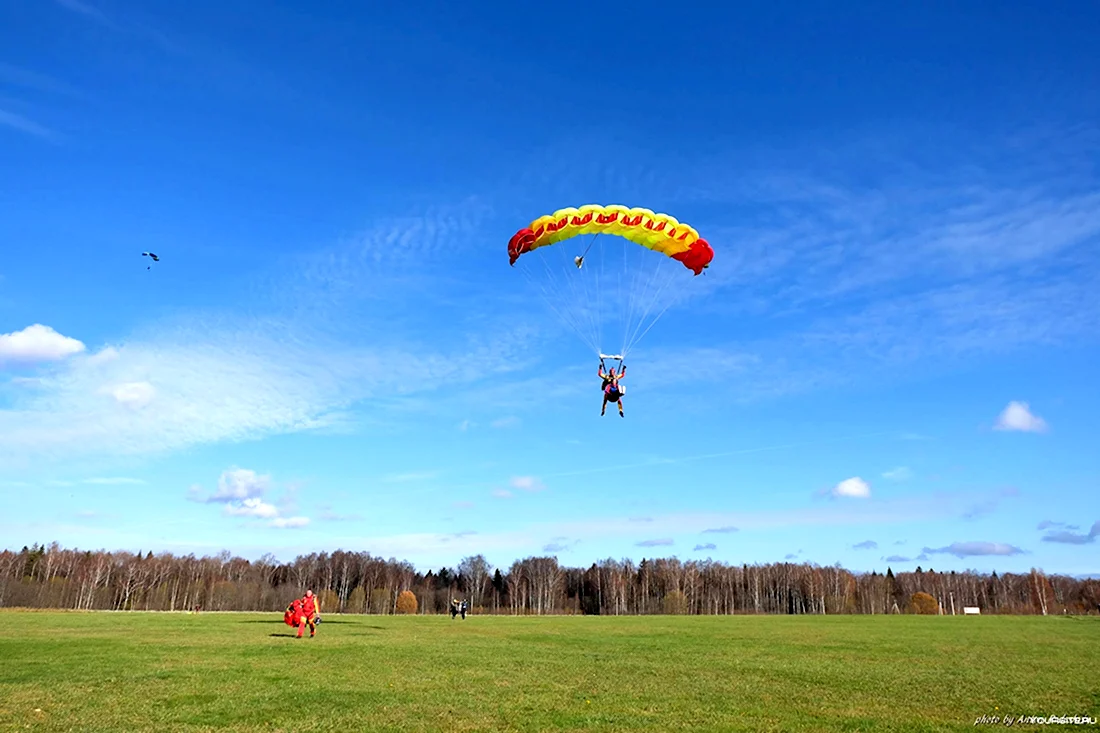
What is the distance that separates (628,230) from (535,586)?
4000 inches

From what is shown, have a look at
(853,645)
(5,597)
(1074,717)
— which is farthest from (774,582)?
(1074,717)

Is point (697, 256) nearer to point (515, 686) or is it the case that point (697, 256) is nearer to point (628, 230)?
point (628, 230)

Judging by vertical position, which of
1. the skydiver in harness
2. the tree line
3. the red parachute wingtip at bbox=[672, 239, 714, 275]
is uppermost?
the red parachute wingtip at bbox=[672, 239, 714, 275]

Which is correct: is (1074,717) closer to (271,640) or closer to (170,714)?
(170,714)

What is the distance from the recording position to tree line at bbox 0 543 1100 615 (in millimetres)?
99625

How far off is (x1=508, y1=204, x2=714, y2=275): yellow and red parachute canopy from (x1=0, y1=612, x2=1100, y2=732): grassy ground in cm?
1231

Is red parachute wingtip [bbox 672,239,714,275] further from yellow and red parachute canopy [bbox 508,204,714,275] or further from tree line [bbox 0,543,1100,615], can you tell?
tree line [bbox 0,543,1100,615]

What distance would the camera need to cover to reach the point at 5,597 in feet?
271

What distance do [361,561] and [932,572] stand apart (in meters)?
109

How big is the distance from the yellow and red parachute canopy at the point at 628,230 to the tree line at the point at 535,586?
8913 centimetres

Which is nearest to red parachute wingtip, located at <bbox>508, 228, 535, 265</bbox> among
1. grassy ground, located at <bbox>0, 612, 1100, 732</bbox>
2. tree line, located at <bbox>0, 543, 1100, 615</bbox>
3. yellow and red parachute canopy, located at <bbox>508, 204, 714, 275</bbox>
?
yellow and red parachute canopy, located at <bbox>508, 204, 714, 275</bbox>

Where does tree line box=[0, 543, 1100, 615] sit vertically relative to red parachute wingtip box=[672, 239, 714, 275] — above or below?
below

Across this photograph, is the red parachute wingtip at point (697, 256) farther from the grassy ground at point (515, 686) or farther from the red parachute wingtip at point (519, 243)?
the grassy ground at point (515, 686)

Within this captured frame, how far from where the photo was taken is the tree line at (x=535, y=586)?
99625 millimetres
